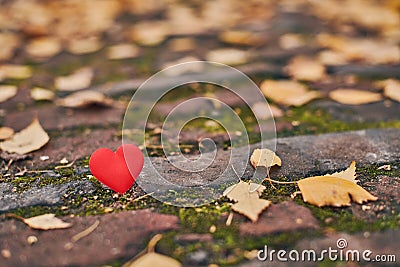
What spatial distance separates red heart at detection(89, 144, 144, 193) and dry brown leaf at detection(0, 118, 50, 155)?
1.08 ft

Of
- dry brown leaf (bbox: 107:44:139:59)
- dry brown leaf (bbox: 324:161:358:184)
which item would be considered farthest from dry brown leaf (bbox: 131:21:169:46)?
dry brown leaf (bbox: 324:161:358:184)

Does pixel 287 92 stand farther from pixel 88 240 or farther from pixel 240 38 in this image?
pixel 88 240

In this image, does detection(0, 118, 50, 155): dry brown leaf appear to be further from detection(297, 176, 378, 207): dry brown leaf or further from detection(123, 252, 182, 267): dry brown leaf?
detection(297, 176, 378, 207): dry brown leaf

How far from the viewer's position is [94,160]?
1266 millimetres

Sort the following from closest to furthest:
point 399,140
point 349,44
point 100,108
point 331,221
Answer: point 331,221, point 399,140, point 100,108, point 349,44

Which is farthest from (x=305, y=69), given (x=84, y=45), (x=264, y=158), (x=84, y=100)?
(x=84, y=45)

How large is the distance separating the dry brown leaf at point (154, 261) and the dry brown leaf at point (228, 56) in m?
1.30

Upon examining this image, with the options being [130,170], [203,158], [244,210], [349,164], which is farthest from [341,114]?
[130,170]

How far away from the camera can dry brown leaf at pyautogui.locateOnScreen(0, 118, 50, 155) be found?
4.88 ft

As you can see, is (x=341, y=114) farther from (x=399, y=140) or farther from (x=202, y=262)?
(x=202, y=262)

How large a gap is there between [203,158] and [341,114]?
0.59m

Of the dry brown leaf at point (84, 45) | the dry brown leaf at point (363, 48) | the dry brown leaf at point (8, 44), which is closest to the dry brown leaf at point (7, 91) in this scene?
the dry brown leaf at point (8, 44)

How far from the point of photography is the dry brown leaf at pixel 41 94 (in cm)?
187

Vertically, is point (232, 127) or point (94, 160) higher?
point (94, 160)
